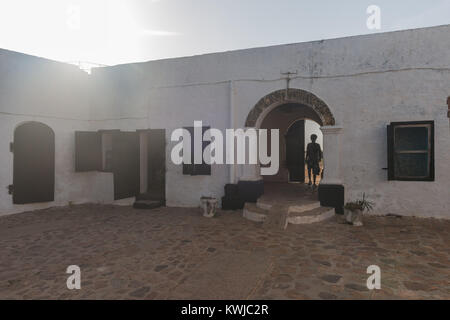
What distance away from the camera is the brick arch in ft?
24.7

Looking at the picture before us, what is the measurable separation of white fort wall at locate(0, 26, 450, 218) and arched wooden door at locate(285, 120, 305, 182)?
166 inches

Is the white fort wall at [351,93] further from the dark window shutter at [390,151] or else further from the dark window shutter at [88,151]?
the dark window shutter at [88,151]

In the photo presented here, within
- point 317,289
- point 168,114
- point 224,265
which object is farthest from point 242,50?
point 317,289

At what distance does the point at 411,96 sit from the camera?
6.92 metres

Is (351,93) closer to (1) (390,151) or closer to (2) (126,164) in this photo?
(1) (390,151)

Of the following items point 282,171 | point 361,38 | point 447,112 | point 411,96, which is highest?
point 361,38

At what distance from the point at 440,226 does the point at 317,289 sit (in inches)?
178

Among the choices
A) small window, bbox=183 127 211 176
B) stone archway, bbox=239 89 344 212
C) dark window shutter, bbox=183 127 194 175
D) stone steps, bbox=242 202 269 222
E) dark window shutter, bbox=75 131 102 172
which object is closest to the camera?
stone steps, bbox=242 202 269 222

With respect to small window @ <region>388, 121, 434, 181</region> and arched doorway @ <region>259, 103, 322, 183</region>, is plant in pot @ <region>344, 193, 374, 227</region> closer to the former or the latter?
small window @ <region>388, 121, 434, 181</region>

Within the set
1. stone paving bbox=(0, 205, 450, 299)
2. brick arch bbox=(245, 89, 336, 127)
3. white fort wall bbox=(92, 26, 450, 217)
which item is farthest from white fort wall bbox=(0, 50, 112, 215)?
brick arch bbox=(245, 89, 336, 127)

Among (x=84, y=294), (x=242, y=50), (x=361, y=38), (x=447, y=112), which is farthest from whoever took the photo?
(x=242, y=50)

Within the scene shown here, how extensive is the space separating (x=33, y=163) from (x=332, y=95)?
28.9 feet

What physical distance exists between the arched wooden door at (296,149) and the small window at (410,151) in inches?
194

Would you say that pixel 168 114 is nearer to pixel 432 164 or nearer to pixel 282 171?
pixel 282 171
